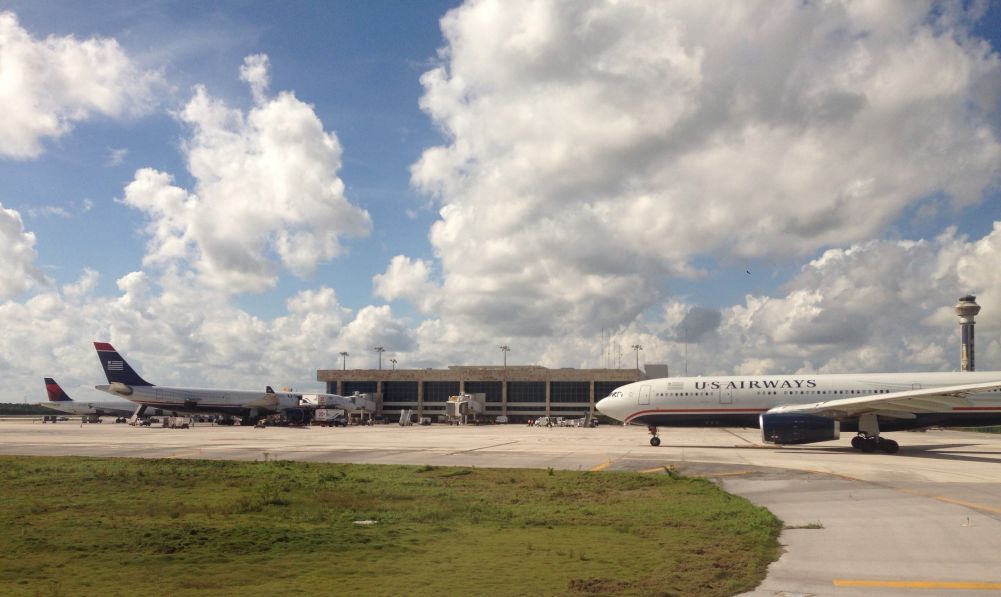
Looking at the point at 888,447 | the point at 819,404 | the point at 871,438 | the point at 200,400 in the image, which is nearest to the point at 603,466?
the point at 819,404

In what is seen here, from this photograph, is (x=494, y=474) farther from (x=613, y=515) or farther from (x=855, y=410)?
(x=855, y=410)

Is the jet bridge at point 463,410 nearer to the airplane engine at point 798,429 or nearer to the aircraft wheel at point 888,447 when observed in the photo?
the airplane engine at point 798,429

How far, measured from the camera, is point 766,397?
40750 millimetres

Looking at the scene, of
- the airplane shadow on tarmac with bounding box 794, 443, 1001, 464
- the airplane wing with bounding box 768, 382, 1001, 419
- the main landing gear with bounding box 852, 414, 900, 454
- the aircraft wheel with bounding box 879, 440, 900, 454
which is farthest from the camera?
the main landing gear with bounding box 852, 414, 900, 454

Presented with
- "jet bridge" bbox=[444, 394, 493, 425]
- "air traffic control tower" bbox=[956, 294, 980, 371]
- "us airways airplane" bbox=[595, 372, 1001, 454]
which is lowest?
"jet bridge" bbox=[444, 394, 493, 425]

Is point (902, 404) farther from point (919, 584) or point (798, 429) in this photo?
point (919, 584)

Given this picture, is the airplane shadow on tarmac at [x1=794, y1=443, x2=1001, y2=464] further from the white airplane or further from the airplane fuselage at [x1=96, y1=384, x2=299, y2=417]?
the white airplane

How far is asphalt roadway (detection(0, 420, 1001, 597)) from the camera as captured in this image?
35.4ft

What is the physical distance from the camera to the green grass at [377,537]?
32.6 feet

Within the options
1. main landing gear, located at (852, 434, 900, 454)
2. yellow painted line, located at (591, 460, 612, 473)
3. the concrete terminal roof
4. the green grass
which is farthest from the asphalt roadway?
the concrete terminal roof

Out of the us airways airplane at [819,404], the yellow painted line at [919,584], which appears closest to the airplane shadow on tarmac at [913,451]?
the us airways airplane at [819,404]

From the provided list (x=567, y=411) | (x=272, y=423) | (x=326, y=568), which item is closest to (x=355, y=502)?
(x=326, y=568)

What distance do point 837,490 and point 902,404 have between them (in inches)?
711

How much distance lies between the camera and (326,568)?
1074 cm
